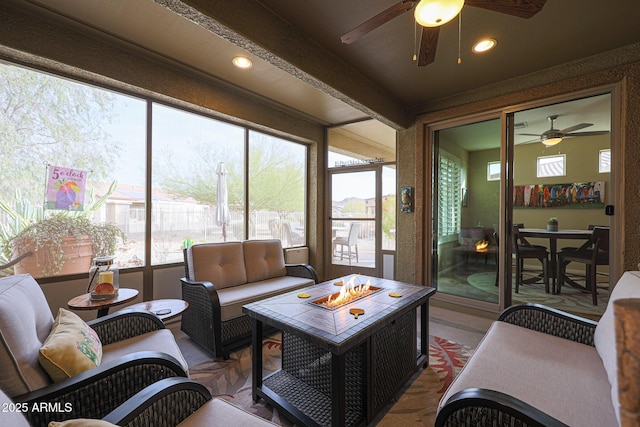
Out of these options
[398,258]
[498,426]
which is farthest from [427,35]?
[398,258]

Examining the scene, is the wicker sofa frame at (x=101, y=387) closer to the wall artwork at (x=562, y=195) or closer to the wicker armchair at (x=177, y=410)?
the wicker armchair at (x=177, y=410)

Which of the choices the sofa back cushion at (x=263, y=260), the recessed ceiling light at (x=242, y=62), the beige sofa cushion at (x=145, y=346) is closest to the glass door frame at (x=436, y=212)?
the sofa back cushion at (x=263, y=260)

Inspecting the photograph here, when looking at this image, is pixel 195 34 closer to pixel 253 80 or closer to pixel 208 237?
pixel 253 80

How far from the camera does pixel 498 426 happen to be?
1029 millimetres

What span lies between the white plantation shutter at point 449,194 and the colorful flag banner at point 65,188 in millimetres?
4125

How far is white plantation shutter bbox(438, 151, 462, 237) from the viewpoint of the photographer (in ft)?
12.1

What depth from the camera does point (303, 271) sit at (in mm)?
3359

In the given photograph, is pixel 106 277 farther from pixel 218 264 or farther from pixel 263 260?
pixel 263 260

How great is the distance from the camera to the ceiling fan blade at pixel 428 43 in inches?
71.2

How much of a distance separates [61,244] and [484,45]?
14.0 feet

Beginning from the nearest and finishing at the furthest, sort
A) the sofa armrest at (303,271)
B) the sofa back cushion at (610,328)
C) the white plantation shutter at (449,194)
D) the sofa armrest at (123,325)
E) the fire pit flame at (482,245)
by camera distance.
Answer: the sofa back cushion at (610,328)
the sofa armrest at (123,325)
the sofa armrest at (303,271)
the fire pit flame at (482,245)
the white plantation shutter at (449,194)

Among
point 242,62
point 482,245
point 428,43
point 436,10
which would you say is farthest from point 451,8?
point 482,245

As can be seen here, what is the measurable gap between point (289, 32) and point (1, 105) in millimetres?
2424

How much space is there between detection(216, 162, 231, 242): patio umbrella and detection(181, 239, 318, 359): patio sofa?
0.60 metres
